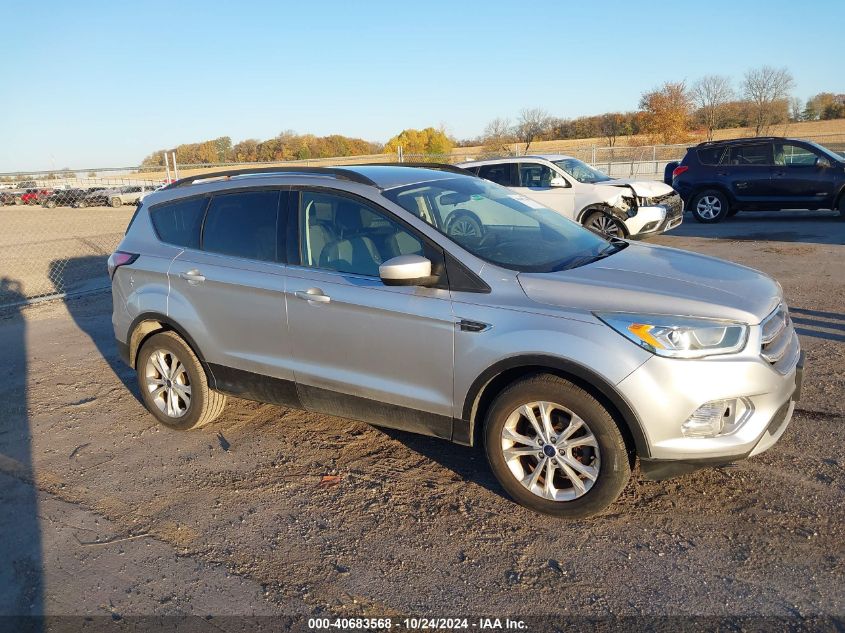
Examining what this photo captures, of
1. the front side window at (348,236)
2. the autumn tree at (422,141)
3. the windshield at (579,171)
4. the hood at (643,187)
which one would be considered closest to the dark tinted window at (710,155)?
the hood at (643,187)

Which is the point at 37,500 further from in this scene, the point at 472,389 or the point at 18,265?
the point at 18,265

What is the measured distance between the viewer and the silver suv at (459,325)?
3229 millimetres

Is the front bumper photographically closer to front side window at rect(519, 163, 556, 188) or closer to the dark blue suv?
front side window at rect(519, 163, 556, 188)

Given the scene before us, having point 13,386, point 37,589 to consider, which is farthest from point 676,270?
point 13,386

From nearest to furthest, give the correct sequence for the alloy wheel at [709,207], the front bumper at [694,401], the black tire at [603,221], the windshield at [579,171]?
the front bumper at [694,401]
the black tire at [603,221]
the windshield at [579,171]
the alloy wheel at [709,207]

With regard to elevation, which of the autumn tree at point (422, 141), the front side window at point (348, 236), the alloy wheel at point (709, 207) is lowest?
the alloy wheel at point (709, 207)

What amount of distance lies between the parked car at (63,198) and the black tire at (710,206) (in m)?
27.0

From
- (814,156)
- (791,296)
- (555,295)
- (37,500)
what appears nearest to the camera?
(555,295)

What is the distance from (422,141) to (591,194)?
32655mm

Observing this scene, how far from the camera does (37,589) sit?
321 cm

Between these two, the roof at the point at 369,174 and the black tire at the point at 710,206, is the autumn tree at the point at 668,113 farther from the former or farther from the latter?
the roof at the point at 369,174

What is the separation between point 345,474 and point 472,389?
1.11 meters

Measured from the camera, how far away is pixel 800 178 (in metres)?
13.8

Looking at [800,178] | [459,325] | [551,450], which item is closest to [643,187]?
[800,178]
